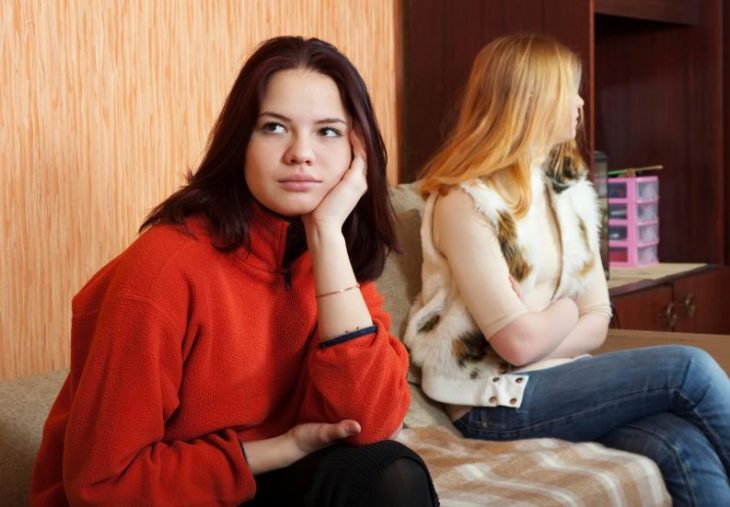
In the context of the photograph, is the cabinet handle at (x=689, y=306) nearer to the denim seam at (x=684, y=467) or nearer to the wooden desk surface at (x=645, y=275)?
the wooden desk surface at (x=645, y=275)

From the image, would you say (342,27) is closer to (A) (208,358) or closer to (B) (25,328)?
(B) (25,328)

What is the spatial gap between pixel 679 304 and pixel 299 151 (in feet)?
5.44

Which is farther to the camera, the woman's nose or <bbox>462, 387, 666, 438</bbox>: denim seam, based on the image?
<bbox>462, 387, 666, 438</bbox>: denim seam

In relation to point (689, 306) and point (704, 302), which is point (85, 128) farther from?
point (704, 302)

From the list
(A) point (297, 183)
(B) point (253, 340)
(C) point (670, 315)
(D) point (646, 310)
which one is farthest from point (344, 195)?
(C) point (670, 315)

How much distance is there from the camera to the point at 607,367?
196cm

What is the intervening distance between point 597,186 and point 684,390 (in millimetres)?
881

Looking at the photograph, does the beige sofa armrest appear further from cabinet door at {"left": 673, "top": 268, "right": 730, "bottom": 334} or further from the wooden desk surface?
cabinet door at {"left": 673, "top": 268, "right": 730, "bottom": 334}

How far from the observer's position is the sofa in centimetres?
161

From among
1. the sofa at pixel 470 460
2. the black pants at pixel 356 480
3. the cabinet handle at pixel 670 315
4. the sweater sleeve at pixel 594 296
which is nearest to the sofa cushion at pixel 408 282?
the sofa at pixel 470 460

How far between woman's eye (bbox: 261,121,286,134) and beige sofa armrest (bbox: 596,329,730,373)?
1.10 meters

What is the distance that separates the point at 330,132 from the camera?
4.74 feet

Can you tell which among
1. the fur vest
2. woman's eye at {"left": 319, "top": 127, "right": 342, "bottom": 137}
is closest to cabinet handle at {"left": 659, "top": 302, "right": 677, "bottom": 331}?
the fur vest

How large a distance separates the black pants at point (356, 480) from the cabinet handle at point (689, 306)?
1652mm
